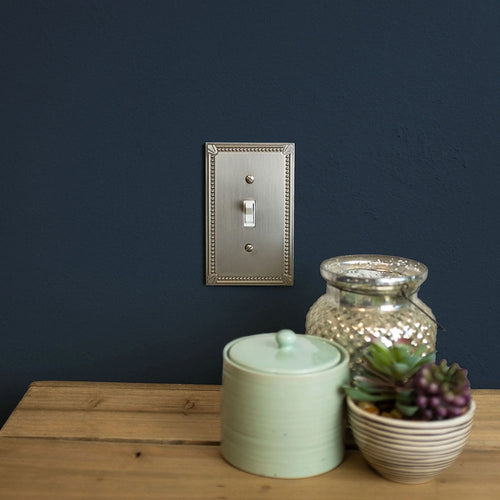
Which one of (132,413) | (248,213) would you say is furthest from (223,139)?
(132,413)

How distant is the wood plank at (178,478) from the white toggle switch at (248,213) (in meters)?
0.37

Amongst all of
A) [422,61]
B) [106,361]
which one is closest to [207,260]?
[106,361]

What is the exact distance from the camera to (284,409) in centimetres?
74

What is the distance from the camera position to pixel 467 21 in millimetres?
1012

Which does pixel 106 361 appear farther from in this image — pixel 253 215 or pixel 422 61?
pixel 422 61

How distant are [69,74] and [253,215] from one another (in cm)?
38

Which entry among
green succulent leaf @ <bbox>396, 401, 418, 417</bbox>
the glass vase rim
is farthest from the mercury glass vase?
green succulent leaf @ <bbox>396, 401, 418, 417</bbox>

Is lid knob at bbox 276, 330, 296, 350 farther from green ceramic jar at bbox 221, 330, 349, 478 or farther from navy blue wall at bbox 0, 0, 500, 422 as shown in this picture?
navy blue wall at bbox 0, 0, 500, 422

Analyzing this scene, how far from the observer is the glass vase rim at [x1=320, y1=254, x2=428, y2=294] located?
33.0 inches

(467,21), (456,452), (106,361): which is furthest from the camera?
(106,361)

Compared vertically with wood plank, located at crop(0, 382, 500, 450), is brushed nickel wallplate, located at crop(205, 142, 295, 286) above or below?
above

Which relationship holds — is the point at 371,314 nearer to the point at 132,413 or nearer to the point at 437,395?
the point at 437,395

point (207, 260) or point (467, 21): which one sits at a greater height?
point (467, 21)

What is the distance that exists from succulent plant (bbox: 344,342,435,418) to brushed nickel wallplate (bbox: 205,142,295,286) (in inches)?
12.6
